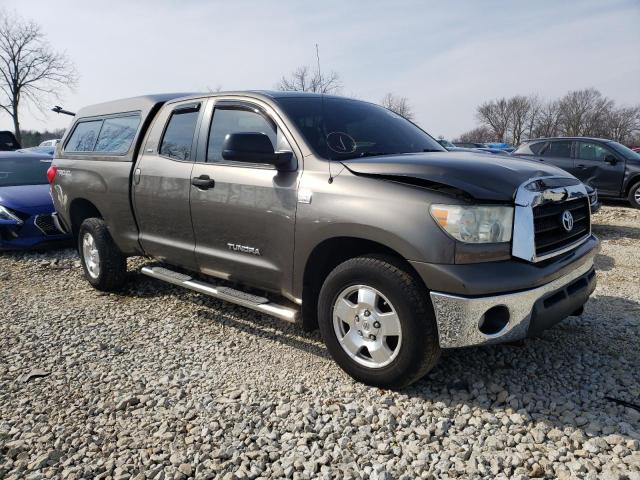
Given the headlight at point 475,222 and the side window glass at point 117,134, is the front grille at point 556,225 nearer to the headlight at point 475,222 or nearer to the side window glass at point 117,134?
the headlight at point 475,222

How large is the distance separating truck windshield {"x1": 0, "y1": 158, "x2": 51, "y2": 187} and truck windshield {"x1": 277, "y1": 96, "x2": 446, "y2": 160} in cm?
611

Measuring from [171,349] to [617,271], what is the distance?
4975 mm

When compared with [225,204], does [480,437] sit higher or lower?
lower

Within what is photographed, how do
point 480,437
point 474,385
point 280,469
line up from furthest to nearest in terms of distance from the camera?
point 474,385 → point 480,437 → point 280,469

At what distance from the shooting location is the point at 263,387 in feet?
10.2

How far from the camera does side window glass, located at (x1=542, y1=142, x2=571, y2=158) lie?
10.8 metres

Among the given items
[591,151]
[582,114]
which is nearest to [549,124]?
[582,114]

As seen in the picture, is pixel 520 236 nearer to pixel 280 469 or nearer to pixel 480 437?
pixel 480 437

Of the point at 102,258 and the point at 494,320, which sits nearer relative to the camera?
the point at 494,320

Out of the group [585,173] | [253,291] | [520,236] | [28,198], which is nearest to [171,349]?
[253,291]

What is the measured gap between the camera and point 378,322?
2.85 m

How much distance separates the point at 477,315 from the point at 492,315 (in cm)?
14

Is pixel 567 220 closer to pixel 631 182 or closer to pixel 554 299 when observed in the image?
pixel 554 299

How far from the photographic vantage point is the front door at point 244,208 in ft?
10.7
